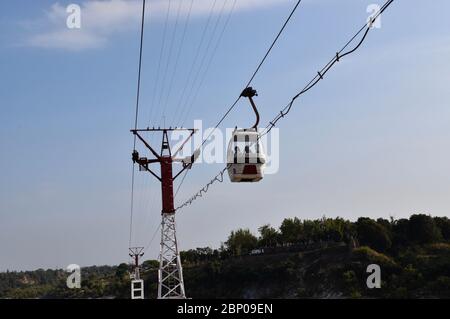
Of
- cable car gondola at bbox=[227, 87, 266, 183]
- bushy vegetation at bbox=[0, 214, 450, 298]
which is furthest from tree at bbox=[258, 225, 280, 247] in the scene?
cable car gondola at bbox=[227, 87, 266, 183]

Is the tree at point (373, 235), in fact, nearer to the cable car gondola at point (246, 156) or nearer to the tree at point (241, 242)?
the tree at point (241, 242)

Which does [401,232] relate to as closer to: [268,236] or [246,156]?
[268,236]

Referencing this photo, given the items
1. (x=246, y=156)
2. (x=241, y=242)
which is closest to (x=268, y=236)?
(x=241, y=242)

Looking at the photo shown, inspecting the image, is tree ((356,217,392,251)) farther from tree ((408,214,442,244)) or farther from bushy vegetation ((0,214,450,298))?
tree ((408,214,442,244))

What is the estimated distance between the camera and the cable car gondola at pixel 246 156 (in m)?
19.7

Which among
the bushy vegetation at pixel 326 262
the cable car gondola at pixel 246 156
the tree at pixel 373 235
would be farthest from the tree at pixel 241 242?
the cable car gondola at pixel 246 156

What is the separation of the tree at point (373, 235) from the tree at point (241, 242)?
34119mm

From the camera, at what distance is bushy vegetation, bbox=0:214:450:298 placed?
314 ft

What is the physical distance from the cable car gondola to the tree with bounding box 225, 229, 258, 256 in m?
122

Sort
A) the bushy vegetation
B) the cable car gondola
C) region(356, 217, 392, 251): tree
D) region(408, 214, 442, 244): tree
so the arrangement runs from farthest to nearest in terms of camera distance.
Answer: region(356, 217, 392, 251): tree, region(408, 214, 442, 244): tree, the bushy vegetation, the cable car gondola

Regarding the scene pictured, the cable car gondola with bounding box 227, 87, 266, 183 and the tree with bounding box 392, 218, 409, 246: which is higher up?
the cable car gondola with bounding box 227, 87, 266, 183
